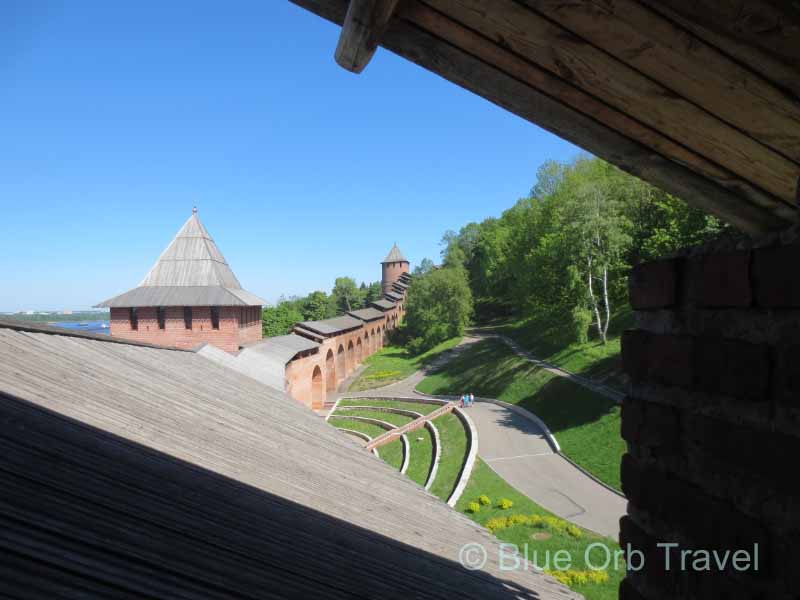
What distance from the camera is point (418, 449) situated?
19.5 m

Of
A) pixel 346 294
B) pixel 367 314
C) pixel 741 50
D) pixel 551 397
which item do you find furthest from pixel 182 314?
pixel 346 294

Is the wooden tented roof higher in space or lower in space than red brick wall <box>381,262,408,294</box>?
lower

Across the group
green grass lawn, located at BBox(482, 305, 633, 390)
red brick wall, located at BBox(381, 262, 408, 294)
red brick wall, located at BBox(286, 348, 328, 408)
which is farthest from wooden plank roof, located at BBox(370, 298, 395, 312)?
red brick wall, located at BBox(286, 348, 328, 408)

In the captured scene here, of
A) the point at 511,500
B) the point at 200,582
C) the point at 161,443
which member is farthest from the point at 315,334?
the point at 200,582

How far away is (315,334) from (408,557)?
27.1 metres

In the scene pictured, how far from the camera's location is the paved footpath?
42.0 ft

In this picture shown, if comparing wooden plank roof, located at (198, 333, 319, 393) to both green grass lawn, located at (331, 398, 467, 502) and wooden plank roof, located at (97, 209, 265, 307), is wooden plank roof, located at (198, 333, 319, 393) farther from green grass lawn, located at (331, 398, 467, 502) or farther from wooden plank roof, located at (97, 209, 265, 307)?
green grass lawn, located at (331, 398, 467, 502)

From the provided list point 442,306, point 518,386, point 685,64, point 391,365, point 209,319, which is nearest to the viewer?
point 685,64

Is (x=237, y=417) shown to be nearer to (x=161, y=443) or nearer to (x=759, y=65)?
(x=161, y=443)

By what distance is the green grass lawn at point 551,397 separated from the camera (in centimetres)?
1616

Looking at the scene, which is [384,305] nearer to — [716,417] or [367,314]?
[367,314]

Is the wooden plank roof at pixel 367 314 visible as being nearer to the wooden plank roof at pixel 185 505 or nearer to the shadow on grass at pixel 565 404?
the shadow on grass at pixel 565 404

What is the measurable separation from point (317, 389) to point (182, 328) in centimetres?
989

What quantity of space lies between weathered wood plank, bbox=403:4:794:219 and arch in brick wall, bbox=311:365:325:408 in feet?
90.8
